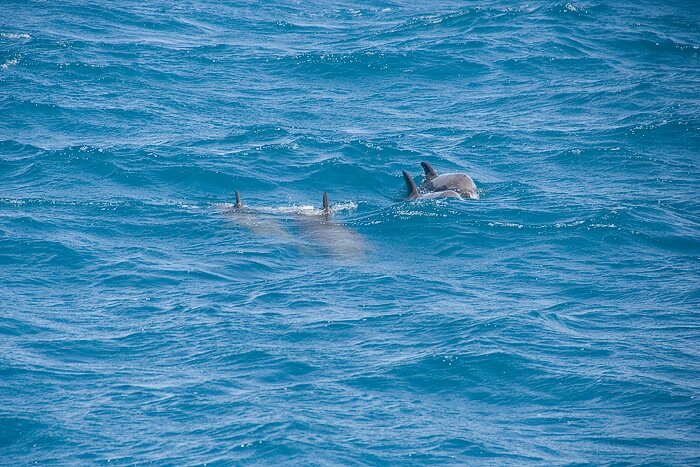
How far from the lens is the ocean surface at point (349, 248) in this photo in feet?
58.7

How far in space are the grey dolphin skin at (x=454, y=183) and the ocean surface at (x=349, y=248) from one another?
34.7 inches

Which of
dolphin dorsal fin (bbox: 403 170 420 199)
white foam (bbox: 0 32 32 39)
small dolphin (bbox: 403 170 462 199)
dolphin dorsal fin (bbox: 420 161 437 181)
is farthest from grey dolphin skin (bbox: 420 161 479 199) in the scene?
white foam (bbox: 0 32 32 39)

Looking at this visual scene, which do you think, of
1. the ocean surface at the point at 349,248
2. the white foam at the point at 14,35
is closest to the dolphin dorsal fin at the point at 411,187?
the ocean surface at the point at 349,248

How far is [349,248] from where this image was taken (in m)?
25.9

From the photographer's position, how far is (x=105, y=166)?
1251 inches

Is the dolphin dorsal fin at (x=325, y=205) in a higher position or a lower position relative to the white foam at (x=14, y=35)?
lower

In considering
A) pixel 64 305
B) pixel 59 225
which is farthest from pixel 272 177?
pixel 64 305

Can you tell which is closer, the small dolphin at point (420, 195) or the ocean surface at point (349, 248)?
the ocean surface at point (349, 248)

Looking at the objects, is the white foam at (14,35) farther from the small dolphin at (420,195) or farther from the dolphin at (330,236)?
the small dolphin at (420,195)

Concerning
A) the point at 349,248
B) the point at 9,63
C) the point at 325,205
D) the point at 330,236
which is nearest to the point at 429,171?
the point at 325,205

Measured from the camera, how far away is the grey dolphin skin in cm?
2995

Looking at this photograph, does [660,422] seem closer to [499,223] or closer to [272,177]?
[499,223]

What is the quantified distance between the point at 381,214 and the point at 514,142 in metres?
8.85

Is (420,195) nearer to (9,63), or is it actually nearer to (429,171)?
(429,171)
